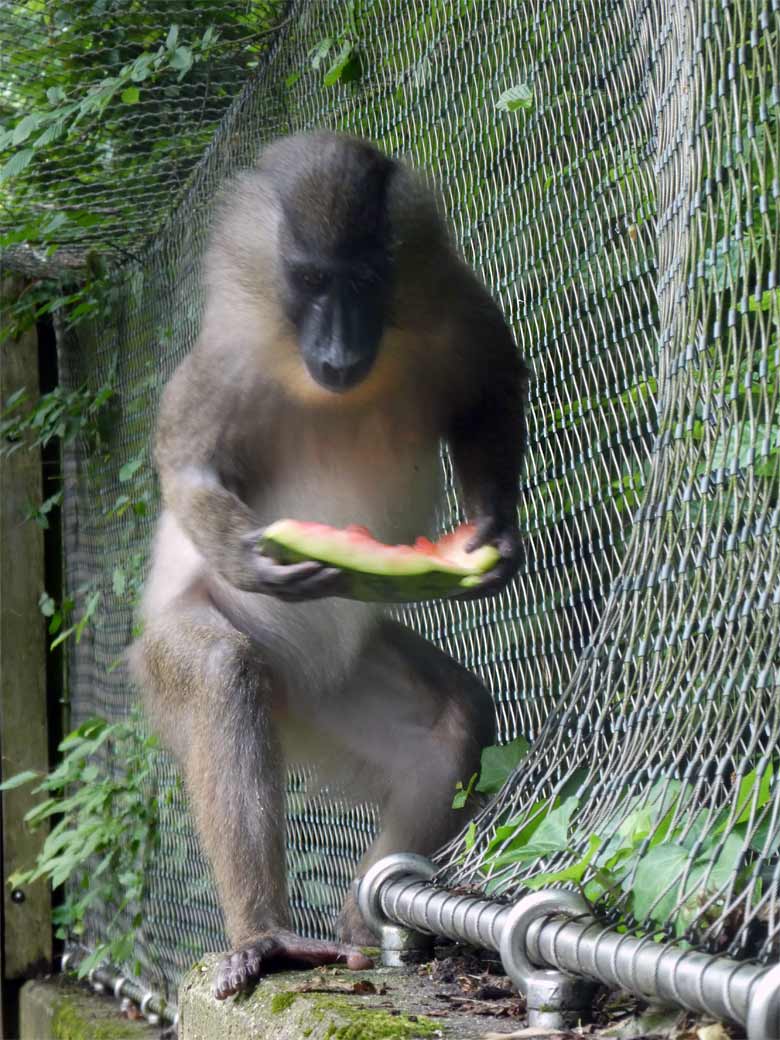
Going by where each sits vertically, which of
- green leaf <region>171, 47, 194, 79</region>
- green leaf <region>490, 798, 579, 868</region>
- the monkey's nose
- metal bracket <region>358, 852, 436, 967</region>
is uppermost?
green leaf <region>171, 47, 194, 79</region>

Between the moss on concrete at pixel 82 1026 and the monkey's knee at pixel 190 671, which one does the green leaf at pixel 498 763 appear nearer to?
the monkey's knee at pixel 190 671

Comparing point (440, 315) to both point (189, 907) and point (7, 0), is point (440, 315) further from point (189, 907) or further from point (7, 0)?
point (189, 907)

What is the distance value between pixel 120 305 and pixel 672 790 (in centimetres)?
447

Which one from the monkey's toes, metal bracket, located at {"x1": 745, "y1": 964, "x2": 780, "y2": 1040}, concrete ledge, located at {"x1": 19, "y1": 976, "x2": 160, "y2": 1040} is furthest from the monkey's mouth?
concrete ledge, located at {"x1": 19, "y1": 976, "x2": 160, "y2": 1040}

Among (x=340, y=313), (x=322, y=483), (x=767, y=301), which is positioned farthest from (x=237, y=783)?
(x=767, y=301)

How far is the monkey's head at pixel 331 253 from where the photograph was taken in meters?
3.21

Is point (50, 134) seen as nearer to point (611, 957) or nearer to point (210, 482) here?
point (210, 482)

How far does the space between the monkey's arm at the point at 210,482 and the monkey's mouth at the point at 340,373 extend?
0.32 meters

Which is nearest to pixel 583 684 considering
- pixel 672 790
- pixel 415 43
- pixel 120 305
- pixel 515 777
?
pixel 515 777

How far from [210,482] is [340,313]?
1.64ft

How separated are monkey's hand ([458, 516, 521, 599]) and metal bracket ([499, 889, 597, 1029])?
3.25 feet

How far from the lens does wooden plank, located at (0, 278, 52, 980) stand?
6297 millimetres

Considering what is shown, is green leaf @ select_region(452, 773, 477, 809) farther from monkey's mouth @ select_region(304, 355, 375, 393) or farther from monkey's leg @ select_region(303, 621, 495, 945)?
monkey's mouth @ select_region(304, 355, 375, 393)

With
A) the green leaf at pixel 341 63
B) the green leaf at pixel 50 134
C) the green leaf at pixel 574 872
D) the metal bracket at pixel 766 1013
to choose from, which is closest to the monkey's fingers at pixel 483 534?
the green leaf at pixel 574 872
